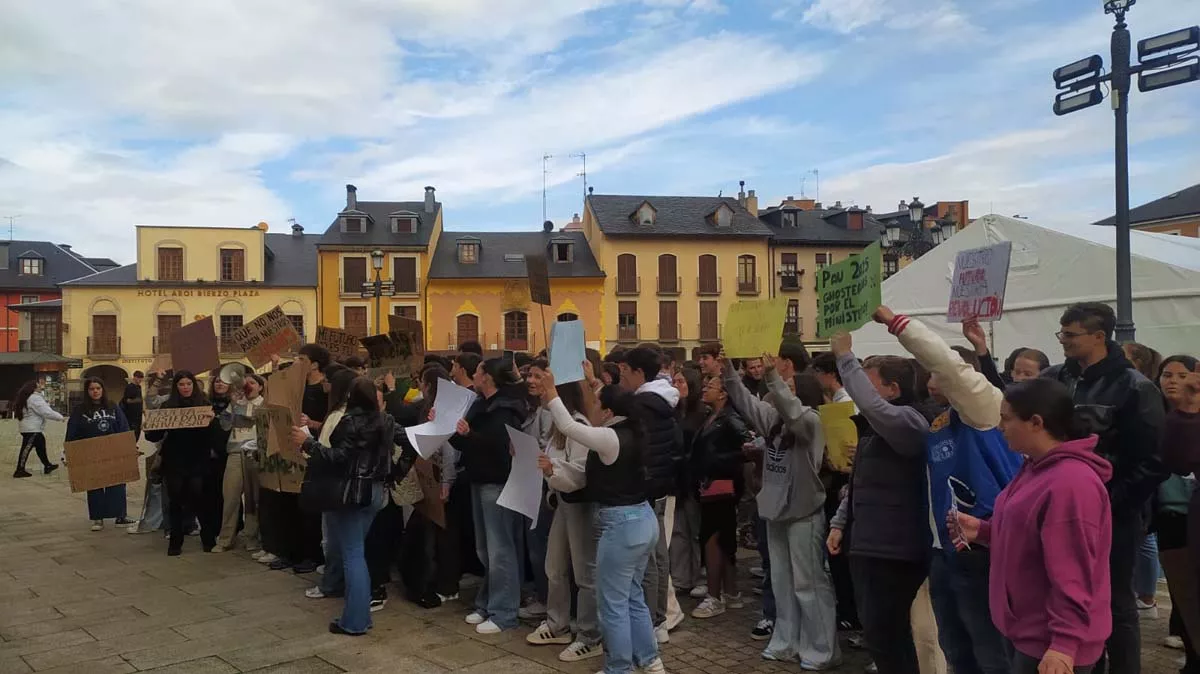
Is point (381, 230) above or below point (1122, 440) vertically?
above

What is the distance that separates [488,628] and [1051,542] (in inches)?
163

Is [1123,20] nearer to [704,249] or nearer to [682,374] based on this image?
[682,374]

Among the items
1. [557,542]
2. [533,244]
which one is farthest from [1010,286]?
[533,244]

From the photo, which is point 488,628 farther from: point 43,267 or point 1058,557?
point 43,267

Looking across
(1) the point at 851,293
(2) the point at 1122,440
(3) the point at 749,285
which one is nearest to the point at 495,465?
(1) the point at 851,293

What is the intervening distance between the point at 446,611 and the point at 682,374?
104 inches

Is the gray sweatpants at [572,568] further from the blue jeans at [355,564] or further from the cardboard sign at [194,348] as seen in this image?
the cardboard sign at [194,348]

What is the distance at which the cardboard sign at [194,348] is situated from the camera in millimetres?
8523

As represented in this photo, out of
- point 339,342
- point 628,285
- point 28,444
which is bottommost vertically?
point 28,444

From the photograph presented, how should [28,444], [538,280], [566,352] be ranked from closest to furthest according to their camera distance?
[566,352], [538,280], [28,444]

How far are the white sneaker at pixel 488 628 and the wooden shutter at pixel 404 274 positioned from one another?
38.6 m

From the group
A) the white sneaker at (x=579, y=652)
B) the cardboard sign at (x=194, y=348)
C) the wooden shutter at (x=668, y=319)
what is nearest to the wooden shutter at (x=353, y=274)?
the wooden shutter at (x=668, y=319)

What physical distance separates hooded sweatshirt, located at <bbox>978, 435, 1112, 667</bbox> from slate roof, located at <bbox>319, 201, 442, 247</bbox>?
4221 centimetres

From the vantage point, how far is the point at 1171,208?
4441 centimetres
